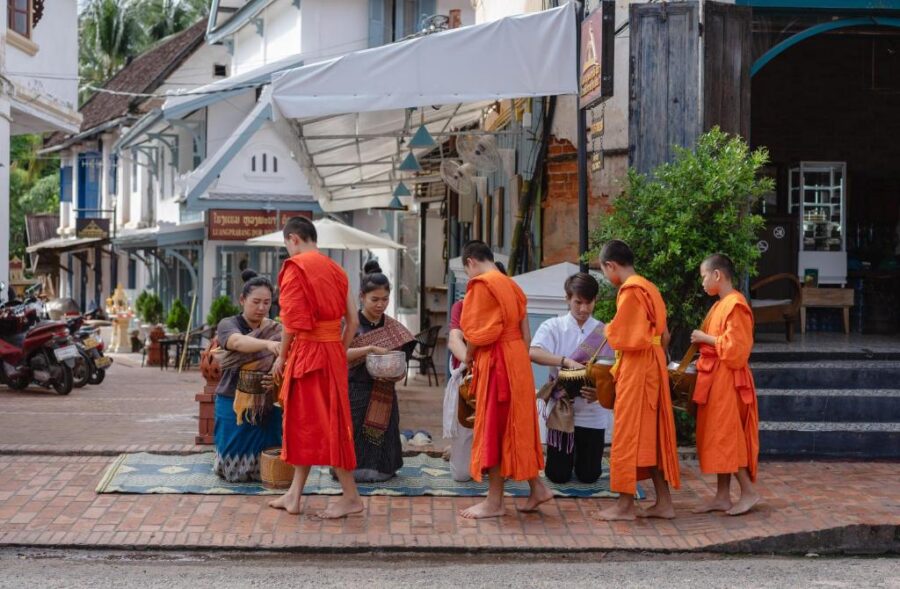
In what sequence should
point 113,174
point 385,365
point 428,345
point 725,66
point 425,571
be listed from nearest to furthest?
1. point 425,571
2. point 385,365
3. point 725,66
4. point 428,345
5. point 113,174

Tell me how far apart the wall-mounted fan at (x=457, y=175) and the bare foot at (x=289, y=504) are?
27.0 ft

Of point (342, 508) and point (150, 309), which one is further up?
point (150, 309)

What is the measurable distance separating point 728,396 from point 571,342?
4.06 ft

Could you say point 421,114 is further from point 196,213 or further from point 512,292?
point 196,213

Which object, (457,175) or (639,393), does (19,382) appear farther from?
(639,393)

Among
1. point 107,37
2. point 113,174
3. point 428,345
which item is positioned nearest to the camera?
point 428,345

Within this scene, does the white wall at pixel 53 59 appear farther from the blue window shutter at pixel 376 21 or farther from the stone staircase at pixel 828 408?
the stone staircase at pixel 828 408

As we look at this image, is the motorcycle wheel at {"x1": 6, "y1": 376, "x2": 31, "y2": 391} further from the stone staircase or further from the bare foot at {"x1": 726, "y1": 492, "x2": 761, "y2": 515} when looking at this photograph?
the bare foot at {"x1": 726, "y1": 492, "x2": 761, "y2": 515}

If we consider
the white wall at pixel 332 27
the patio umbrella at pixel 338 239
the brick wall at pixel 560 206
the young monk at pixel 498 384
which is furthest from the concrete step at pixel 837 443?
the white wall at pixel 332 27

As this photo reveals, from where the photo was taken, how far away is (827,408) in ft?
32.3

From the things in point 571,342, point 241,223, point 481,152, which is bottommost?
point 571,342

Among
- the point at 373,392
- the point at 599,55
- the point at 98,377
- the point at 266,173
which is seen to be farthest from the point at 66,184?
the point at 373,392

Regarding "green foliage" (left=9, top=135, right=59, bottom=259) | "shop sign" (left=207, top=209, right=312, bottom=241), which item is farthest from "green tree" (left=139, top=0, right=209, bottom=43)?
"shop sign" (left=207, top=209, right=312, bottom=241)

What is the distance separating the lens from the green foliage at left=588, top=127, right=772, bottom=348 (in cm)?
924
